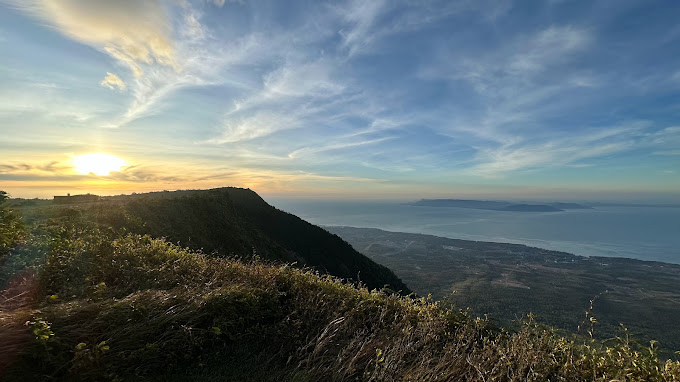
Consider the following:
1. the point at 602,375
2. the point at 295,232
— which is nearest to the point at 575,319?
the point at 295,232

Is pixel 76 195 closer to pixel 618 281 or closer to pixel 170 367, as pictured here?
pixel 170 367

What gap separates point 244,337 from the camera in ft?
16.3

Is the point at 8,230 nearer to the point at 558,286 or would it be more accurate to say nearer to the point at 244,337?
the point at 244,337

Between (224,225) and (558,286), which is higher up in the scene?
(224,225)

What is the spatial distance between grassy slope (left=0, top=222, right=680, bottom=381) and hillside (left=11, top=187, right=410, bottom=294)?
213 cm

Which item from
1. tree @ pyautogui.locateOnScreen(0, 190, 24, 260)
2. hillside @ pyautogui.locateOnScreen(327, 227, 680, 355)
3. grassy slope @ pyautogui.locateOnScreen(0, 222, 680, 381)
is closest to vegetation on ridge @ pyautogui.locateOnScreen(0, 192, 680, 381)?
grassy slope @ pyautogui.locateOnScreen(0, 222, 680, 381)

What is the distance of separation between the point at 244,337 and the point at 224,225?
28.9m

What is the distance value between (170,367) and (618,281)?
675ft

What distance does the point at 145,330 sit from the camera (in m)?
4.18

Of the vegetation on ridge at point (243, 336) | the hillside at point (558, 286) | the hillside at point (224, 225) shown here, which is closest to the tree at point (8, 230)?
the vegetation on ridge at point (243, 336)

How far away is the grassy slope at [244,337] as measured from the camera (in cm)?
372

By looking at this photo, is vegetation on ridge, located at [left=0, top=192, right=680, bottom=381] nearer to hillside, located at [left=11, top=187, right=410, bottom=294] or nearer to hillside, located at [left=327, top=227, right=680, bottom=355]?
hillside, located at [left=11, top=187, right=410, bottom=294]

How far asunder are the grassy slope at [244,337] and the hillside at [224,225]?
83.9 inches

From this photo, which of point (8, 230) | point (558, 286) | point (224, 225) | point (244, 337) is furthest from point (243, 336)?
point (558, 286)
